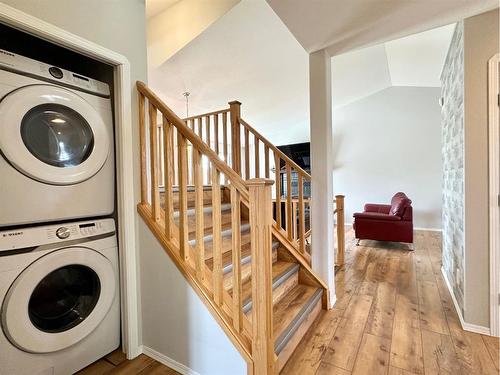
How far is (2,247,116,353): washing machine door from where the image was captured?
3.82ft

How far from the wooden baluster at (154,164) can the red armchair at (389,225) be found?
3690 millimetres

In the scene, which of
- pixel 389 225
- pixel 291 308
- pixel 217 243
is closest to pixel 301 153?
pixel 389 225

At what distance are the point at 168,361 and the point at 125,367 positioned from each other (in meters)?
0.27

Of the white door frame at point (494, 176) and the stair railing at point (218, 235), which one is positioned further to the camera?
the white door frame at point (494, 176)

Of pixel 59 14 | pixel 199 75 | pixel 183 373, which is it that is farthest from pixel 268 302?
pixel 199 75

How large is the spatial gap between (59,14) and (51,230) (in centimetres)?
113

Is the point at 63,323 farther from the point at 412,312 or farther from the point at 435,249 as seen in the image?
the point at 435,249

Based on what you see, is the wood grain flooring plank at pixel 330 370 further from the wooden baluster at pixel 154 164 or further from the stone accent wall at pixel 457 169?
the wooden baluster at pixel 154 164

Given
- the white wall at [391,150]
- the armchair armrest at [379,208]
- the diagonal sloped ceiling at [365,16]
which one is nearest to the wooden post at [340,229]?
the diagonal sloped ceiling at [365,16]

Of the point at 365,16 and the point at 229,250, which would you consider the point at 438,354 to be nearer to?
the point at 229,250

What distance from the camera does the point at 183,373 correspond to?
145 cm

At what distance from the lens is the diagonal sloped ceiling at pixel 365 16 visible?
1.63 metres

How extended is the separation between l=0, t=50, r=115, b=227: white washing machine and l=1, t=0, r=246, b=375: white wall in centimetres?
21

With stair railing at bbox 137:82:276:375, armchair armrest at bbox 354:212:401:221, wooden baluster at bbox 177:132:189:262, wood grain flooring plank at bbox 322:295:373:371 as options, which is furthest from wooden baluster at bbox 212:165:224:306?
armchair armrest at bbox 354:212:401:221
